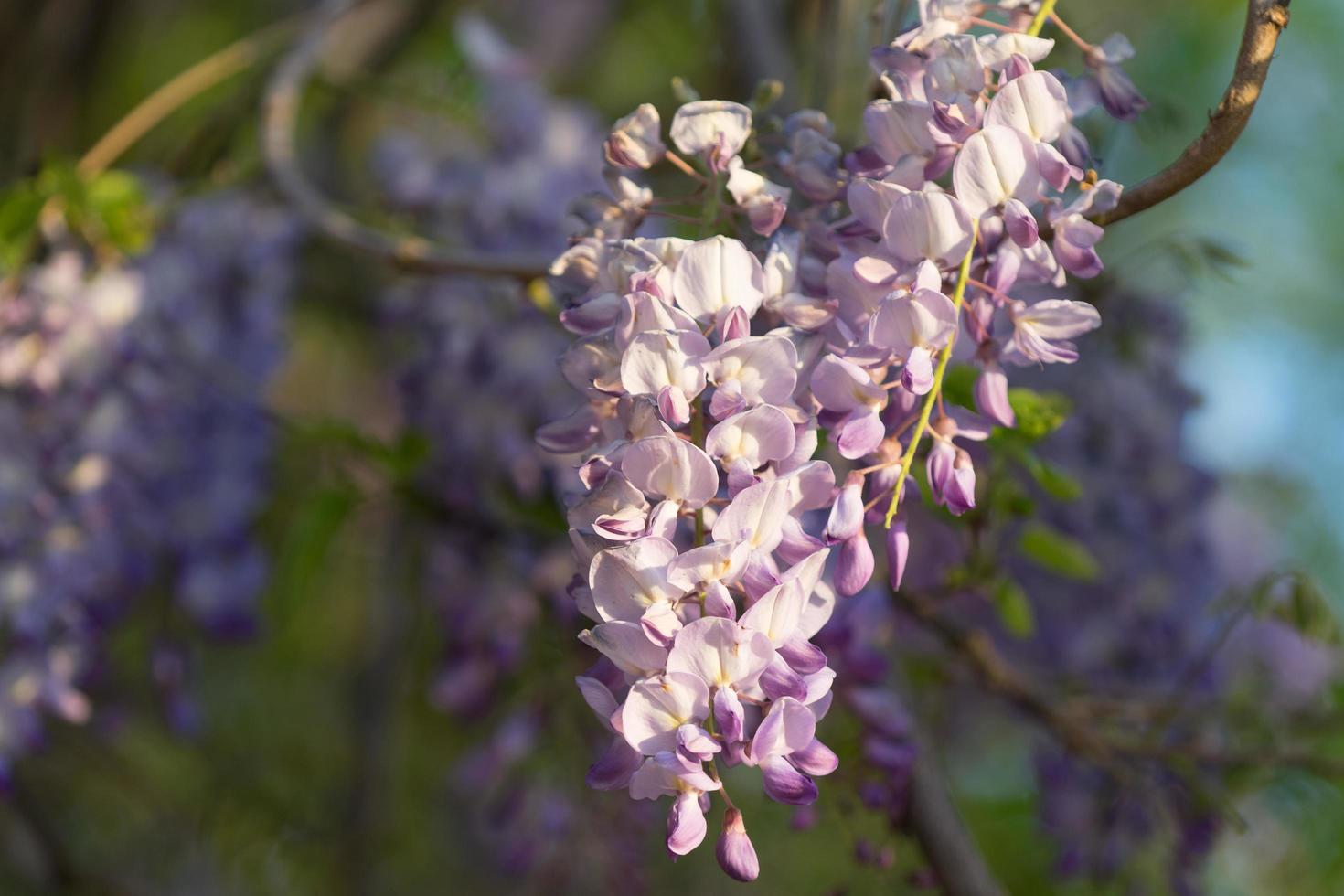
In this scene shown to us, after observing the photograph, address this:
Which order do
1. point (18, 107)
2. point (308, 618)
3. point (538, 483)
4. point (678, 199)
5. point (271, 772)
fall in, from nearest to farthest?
point (678, 199) < point (538, 483) < point (18, 107) < point (271, 772) < point (308, 618)

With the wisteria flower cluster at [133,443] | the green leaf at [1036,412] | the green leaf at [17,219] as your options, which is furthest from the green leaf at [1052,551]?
the green leaf at [17,219]

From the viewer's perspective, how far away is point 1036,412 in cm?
82

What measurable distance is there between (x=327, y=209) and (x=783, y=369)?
81 cm

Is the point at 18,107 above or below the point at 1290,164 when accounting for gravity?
above

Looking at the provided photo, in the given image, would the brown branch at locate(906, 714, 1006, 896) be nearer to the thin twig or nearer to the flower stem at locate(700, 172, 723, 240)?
the flower stem at locate(700, 172, 723, 240)

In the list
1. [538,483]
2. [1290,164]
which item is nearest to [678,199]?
[538,483]

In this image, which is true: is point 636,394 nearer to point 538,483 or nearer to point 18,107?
point 538,483

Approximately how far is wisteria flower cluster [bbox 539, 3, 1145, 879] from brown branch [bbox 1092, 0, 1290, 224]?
40 millimetres

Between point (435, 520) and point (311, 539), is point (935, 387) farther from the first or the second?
point (435, 520)

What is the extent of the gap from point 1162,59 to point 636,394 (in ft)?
8.17

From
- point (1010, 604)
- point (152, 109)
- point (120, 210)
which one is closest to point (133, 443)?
point (120, 210)

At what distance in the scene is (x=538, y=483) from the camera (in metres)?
1.52

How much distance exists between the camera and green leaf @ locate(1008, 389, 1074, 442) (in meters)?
0.81

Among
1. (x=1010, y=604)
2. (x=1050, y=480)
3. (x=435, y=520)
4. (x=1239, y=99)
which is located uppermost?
(x=1239, y=99)
